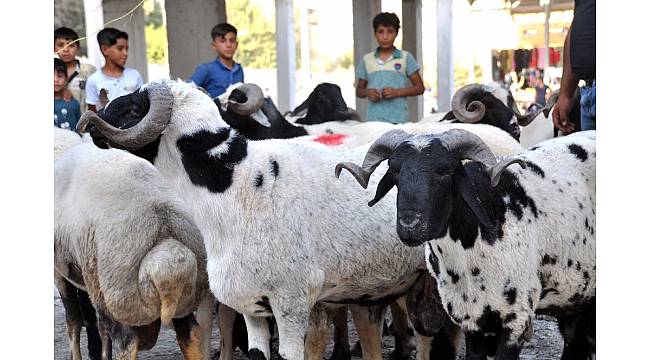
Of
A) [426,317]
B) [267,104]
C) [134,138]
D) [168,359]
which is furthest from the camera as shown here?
[267,104]

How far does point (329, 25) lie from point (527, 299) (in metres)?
34.6

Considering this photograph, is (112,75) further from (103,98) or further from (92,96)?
(103,98)

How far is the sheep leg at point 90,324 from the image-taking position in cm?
654

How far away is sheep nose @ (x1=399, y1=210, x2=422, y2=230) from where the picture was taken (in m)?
4.18

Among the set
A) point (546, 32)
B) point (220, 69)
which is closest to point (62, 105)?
point (220, 69)

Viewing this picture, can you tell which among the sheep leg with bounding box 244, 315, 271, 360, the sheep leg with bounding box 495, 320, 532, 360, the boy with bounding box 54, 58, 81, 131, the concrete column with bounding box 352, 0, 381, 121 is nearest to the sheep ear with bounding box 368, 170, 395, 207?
the sheep leg with bounding box 495, 320, 532, 360

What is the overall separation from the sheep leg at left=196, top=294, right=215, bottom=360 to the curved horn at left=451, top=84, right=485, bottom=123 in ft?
8.20

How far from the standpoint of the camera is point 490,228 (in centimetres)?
455

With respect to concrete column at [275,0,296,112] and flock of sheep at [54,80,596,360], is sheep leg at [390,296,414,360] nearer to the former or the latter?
flock of sheep at [54,80,596,360]

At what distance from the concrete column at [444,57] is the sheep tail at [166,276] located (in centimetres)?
655

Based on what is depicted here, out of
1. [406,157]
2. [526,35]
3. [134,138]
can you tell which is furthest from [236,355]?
[526,35]
